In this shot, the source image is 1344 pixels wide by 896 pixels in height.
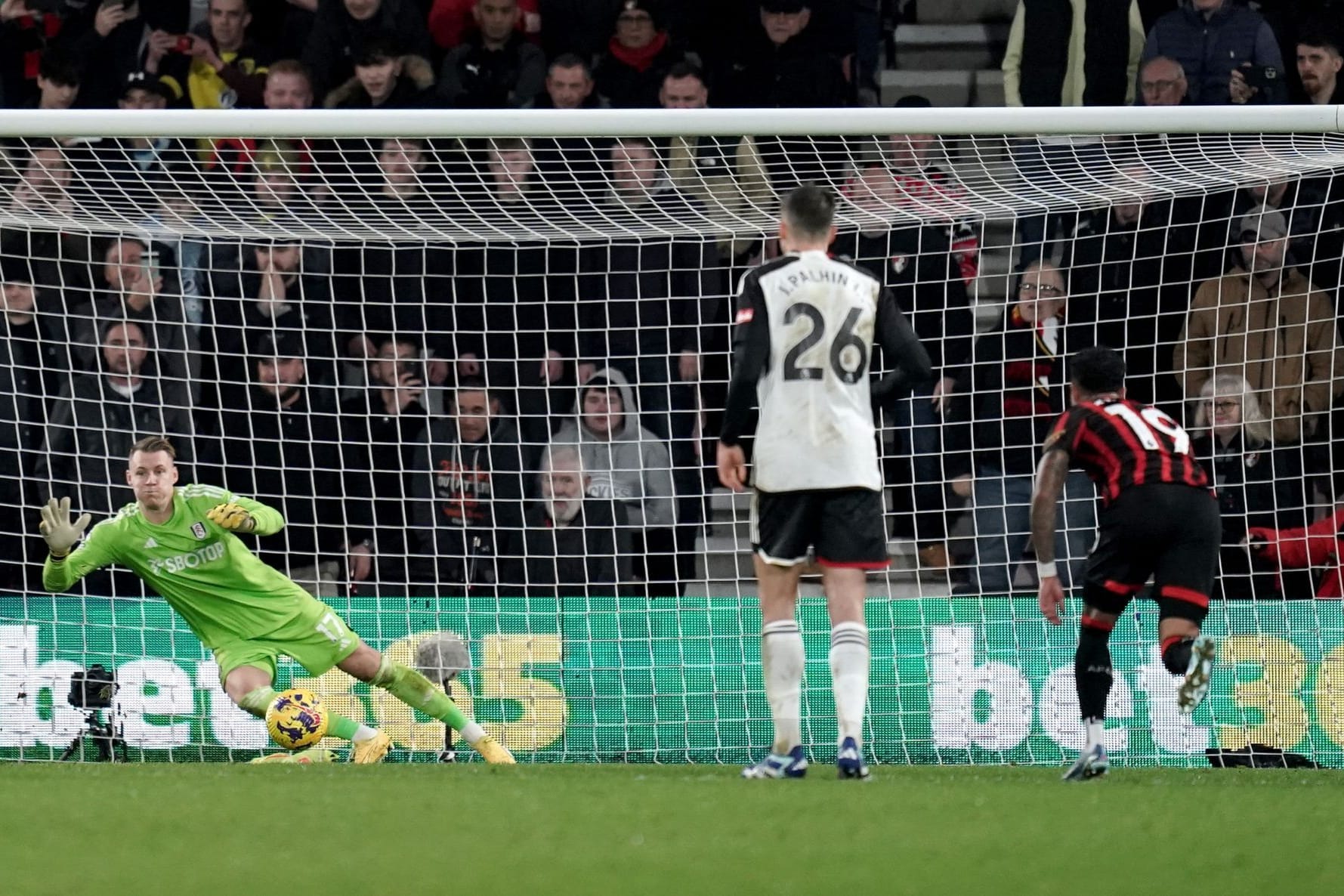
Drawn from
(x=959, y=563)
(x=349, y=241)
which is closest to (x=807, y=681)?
(x=959, y=563)

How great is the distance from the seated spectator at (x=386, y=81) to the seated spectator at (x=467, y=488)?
2.26 metres

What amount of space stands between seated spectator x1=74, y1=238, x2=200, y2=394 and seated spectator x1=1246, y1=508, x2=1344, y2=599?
568 centimetres

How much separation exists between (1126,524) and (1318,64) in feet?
16.8

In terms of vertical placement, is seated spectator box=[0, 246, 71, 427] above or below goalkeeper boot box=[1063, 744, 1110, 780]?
above

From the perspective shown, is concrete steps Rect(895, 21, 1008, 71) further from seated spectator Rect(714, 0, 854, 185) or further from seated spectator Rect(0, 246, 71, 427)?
seated spectator Rect(0, 246, 71, 427)

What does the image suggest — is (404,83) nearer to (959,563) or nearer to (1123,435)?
(959,563)

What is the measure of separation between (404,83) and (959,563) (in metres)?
4.72

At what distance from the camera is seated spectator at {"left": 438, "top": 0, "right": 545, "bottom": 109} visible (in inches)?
484

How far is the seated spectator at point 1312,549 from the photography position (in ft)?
31.6

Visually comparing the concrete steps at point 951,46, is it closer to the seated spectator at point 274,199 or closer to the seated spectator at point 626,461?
the seated spectator at point 626,461

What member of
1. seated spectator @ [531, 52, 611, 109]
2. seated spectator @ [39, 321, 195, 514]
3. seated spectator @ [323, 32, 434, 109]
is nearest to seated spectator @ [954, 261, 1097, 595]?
seated spectator @ [531, 52, 611, 109]

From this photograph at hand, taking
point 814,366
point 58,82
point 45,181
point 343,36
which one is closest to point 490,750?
point 814,366

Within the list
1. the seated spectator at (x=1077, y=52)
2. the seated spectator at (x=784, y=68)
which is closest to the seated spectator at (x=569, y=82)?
the seated spectator at (x=784, y=68)

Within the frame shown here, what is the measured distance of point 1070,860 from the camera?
4.54 meters
